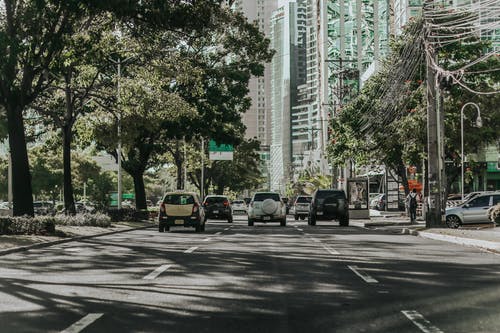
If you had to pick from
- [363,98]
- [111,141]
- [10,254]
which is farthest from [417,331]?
[363,98]

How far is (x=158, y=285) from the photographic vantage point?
34.4 ft

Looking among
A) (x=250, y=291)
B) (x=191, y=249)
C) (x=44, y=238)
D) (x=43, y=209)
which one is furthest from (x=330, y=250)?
(x=43, y=209)

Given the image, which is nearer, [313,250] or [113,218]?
[313,250]

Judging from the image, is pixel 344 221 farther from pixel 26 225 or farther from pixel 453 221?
pixel 26 225

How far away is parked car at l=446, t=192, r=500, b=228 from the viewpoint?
30.5 m

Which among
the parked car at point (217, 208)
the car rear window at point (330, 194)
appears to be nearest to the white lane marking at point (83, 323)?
the car rear window at point (330, 194)

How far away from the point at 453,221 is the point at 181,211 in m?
12.2

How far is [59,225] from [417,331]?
2250 centimetres

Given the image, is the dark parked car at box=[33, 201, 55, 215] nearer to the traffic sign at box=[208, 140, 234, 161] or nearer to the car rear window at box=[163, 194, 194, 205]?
the car rear window at box=[163, 194, 194, 205]

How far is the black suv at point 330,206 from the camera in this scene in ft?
Result: 119

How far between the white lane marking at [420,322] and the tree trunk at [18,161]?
1881 centimetres

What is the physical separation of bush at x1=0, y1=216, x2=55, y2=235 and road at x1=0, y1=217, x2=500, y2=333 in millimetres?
5312

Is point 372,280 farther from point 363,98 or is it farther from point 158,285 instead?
point 363,98

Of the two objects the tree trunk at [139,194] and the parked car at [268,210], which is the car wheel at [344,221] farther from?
the tree trunk at [139,194]
